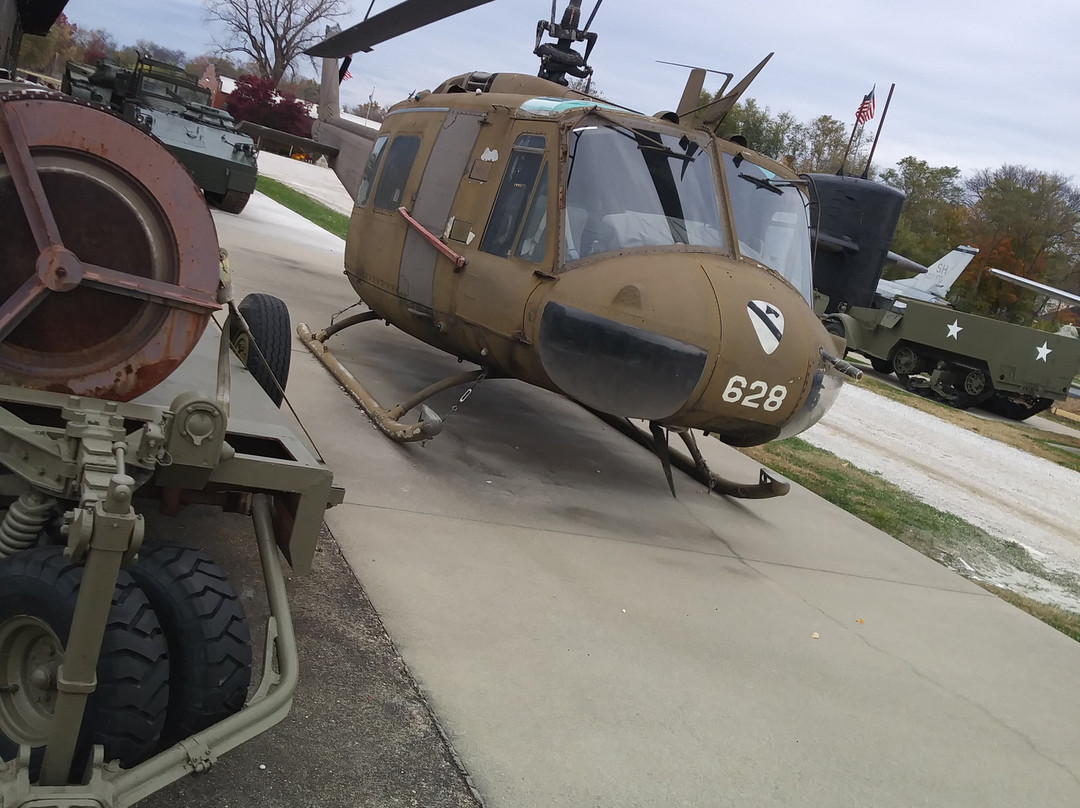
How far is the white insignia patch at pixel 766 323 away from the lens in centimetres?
496

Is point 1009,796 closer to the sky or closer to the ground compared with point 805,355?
closer to the ground

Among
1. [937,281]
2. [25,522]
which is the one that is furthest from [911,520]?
[937,281]

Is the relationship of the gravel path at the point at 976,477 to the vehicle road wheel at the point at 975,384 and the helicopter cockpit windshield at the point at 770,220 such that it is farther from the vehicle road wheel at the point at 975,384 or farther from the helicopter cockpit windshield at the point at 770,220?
the vehicle road wheel at the point at 975,384

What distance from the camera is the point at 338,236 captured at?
1736 cm

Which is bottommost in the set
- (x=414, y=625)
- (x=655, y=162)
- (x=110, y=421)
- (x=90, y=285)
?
(x=414, y=625)

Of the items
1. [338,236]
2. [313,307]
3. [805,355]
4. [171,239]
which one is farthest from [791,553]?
[338,236]

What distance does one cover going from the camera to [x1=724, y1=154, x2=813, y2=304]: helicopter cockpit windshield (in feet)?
18.2

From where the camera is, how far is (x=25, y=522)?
2408 mm

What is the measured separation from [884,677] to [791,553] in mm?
1500

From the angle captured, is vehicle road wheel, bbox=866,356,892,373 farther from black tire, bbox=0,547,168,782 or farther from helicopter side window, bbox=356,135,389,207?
black tire, bbox=0,547,168,782

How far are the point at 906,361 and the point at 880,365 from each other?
1.45 metres

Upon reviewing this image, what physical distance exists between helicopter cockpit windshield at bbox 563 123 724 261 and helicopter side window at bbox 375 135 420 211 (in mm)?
1775

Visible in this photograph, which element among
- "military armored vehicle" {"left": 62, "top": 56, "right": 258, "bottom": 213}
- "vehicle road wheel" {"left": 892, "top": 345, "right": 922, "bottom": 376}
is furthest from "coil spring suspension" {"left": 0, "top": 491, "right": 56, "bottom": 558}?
"vehicle road wheel" {"left": 892, "top": 345, "right": 922, "bottom": 376}

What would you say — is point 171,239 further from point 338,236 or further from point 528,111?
point 338,236
